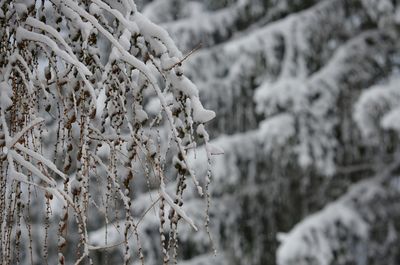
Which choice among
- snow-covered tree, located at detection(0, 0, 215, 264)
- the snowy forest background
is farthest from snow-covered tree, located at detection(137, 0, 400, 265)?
snow-covered tree, located at detection(0, 0, 215, 264)

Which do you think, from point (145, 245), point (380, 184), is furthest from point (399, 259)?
point (145, 245)

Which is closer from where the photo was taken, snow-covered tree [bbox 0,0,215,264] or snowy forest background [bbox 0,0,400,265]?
snow-covered tree [bbox 0,0,215,264]

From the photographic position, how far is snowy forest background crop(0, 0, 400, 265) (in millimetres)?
7152

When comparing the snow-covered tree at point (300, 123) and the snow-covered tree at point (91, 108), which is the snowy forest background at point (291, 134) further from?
the snow-covered tree at point (91, 108)

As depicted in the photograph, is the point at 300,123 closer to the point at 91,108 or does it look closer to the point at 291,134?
the point at 291,134

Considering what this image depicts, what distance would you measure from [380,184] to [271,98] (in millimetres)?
1569

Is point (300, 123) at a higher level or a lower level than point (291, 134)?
higher

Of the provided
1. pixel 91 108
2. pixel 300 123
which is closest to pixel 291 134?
pixel 300 123

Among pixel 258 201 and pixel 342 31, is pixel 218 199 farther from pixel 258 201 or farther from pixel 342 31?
pixel 342 31

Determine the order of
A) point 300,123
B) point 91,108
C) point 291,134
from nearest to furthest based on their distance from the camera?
point 91,108 → point 291,134 → point 300,123

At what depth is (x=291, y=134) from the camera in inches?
285

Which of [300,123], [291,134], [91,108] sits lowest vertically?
[91,108]

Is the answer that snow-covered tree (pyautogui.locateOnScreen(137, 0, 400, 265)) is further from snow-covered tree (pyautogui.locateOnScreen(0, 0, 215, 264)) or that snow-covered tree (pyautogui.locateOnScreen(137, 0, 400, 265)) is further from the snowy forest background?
snow-covered tree (pyautogui.locateOnScreen(0, 0, 215, 264))

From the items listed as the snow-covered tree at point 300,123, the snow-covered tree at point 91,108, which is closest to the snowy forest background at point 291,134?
the snow-covered tree at point 300,123
